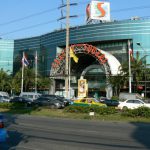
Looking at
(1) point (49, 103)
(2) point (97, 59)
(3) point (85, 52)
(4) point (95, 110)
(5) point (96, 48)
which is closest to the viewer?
(4) point (95, 110)

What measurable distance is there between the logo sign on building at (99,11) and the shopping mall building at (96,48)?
2172mm

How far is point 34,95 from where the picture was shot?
57969 millimetres

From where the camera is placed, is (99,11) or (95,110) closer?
(95,110)

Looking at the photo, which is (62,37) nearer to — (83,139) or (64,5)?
(64,5)

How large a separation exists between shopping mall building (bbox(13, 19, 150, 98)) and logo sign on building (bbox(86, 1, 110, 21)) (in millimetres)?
2172

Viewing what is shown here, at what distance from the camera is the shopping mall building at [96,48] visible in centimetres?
9144

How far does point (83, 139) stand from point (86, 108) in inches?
765

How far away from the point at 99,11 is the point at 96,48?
39.6 feet

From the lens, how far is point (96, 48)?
90.4 metres

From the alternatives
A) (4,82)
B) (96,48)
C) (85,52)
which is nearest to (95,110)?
(96,48)

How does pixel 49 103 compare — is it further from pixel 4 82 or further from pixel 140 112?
pixel 4 82

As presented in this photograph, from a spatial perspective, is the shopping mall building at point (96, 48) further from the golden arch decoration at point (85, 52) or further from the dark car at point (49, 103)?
the dark car at point (49, 103)

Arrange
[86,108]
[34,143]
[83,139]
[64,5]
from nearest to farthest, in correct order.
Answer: [34,143] → [83,139] → [86,108] → [64,5]

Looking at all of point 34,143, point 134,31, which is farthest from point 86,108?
point 134,31
